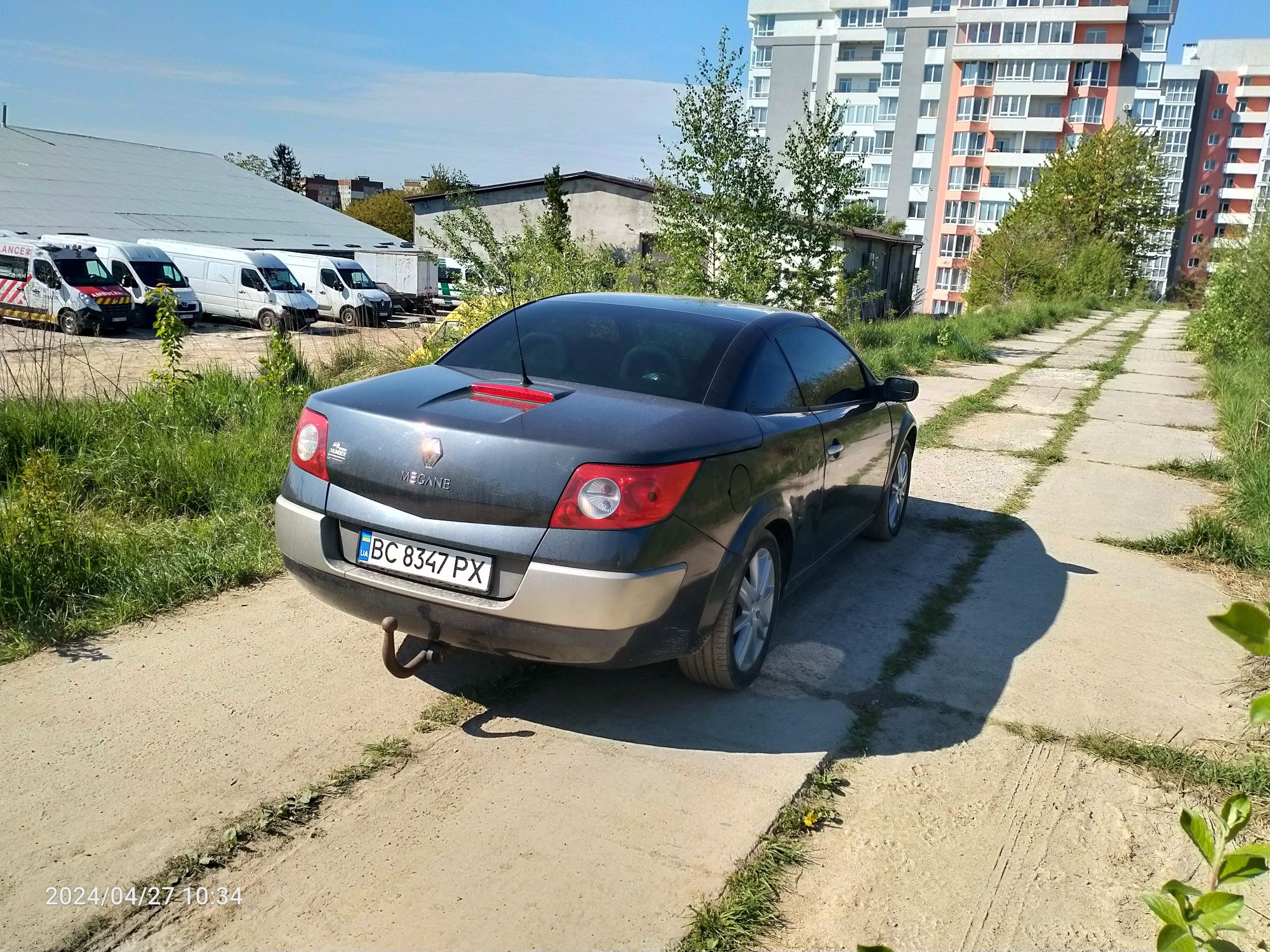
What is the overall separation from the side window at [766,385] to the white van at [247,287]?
2754 cm

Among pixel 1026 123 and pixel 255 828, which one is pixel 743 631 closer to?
pixel 255 828

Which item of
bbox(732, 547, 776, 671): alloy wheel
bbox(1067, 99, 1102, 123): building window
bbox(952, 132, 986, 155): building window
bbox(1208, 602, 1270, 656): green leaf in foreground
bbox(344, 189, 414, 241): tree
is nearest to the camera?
bbox(1208, 602, 1270, 656): green leaf in foreground

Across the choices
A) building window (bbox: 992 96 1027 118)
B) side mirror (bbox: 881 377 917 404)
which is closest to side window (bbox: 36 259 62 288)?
side mirror (bbox: 881 377 917 404)

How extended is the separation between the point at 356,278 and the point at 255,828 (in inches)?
1286

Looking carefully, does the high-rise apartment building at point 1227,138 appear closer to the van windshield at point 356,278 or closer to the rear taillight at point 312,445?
the van windshield at point 356,278

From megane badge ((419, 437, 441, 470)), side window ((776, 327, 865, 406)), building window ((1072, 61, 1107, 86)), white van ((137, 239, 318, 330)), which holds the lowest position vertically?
white van ((137, 239, 318, 330))

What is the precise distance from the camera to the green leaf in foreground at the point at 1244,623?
1442mm

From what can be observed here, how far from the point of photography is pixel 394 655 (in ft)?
12.1

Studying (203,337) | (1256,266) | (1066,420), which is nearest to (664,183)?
(1066,420)

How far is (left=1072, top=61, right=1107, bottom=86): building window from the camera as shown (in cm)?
8281

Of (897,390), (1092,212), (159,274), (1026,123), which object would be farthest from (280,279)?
(1026,123)

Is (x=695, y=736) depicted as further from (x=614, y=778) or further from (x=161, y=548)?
(x=161, y=548)

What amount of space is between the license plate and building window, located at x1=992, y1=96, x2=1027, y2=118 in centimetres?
9199

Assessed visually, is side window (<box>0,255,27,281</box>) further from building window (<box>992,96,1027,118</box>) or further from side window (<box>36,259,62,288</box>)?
building window (<box>992,96,1027,118</box>)
